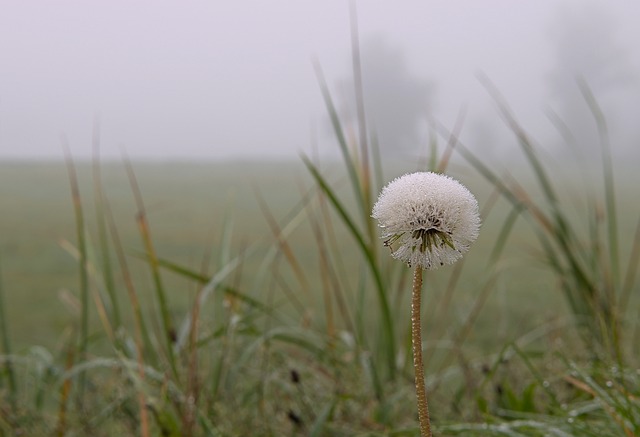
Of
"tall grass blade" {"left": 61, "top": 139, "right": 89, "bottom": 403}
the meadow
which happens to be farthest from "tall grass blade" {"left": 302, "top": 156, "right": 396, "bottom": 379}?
"tall grass blade" {"left": 61, "top": 139, "right": 89, "bottom": 403}

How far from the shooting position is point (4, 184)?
14.0 metres

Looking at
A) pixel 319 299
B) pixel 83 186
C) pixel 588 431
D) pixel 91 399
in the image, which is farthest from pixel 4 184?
pixel 588 431

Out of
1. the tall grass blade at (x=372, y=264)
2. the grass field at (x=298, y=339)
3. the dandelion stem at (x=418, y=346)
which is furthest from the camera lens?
the grass field at (x=298, y=339)

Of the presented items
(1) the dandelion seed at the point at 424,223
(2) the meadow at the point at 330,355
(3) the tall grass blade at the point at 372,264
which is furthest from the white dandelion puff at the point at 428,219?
(3) the tall grass blade at the point at 372,264

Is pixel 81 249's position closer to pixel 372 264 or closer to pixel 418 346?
pixel 372 264

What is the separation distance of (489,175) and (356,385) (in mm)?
669

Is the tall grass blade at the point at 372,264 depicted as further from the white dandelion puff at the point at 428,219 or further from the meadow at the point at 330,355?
the white dandelion puff at the point at 428,219

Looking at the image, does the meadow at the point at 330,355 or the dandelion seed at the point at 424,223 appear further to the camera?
the meadow at the point at 330,355

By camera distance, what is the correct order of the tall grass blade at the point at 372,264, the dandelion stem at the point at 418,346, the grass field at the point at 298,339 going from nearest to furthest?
1. the dandelion stem at the point at 418,346
2. the tall grass blade at the point at 372,264
3. the grass field at the point at 298,339

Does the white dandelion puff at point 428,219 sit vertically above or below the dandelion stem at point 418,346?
above

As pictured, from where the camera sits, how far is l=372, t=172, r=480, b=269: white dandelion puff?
1.98 feet

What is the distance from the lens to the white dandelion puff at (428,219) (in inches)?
23.7

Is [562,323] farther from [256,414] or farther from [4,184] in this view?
[4,184]

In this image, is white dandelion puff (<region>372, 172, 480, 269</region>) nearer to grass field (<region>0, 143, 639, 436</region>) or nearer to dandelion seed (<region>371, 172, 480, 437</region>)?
dandelion seed (<region>371, 172, 480, 437</region>)
